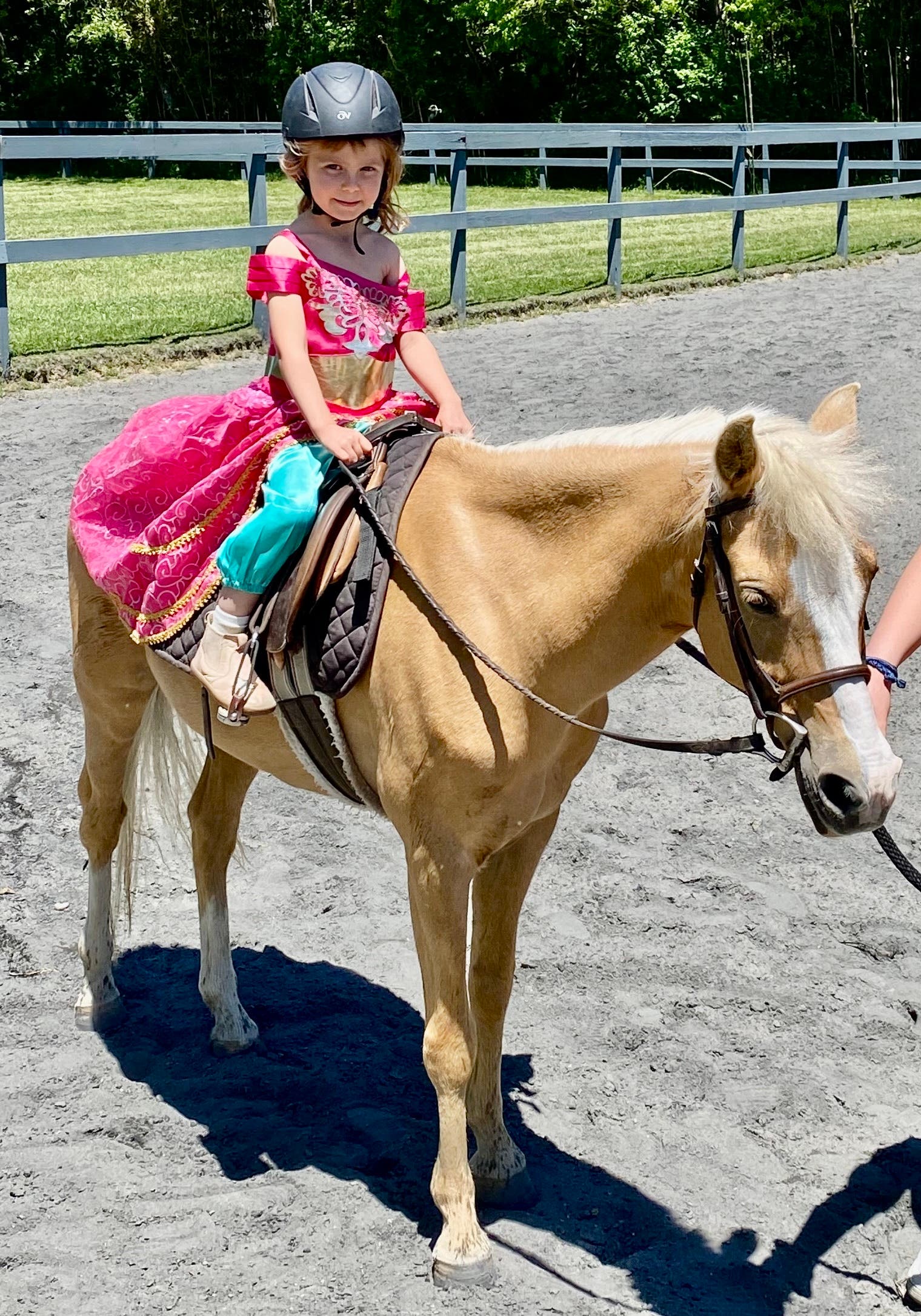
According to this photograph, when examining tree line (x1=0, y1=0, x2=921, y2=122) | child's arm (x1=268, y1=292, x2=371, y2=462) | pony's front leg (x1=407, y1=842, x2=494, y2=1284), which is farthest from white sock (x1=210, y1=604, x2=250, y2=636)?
tree line (x1=0, y1=0, x2=921, y2=122)

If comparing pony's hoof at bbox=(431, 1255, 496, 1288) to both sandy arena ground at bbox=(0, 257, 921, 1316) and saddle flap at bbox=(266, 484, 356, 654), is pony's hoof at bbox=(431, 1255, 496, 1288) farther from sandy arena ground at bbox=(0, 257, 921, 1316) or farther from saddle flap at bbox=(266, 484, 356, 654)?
saddle flap at bbox=(266, 484, 356, 654)

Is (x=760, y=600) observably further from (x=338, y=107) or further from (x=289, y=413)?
(x=338, y=107)

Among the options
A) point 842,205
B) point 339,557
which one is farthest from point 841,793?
point 842,205

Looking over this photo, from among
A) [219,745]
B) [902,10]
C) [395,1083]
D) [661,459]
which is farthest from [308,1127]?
[902,10]

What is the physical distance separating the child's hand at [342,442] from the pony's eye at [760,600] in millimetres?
975

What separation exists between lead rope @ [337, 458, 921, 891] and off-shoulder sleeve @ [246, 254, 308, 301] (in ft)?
1.37

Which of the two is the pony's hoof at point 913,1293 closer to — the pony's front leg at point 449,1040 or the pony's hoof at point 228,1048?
the pony's front leg at point 449,1040

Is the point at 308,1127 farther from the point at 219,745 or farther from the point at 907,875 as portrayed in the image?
the point at 907,875

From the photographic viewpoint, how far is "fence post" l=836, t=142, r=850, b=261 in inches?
571

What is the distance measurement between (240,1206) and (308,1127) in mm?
349

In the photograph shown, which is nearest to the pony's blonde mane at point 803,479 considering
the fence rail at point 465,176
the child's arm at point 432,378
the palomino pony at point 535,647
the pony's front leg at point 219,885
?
the palomino pony at point 535,647

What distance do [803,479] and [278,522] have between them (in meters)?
1.19

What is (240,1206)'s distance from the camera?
3.13 meters

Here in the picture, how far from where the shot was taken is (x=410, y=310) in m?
3.22
